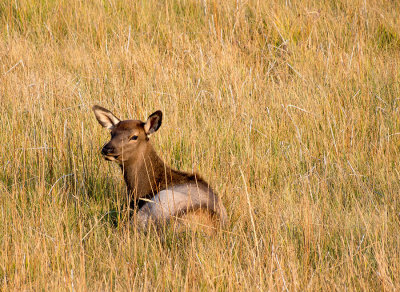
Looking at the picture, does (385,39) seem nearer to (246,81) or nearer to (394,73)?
(394,73)

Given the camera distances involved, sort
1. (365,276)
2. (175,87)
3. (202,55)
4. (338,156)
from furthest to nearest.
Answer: (202,55) → (175,87) → (338,156) → (365,276)

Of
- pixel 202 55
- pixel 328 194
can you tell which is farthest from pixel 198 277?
pixel 202 55

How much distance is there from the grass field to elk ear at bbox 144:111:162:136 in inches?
14.8

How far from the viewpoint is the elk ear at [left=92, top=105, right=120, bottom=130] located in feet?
14.8

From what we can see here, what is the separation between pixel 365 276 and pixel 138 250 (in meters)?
1.47

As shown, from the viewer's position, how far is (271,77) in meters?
6.42

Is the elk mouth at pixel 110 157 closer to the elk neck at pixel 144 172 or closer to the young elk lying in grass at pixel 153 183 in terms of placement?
the young elk lying in grass at pixel 153 183

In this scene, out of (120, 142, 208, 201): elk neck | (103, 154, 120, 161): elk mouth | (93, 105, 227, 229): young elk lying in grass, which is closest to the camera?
(93, 105, 227, 229): young elk lying in grass

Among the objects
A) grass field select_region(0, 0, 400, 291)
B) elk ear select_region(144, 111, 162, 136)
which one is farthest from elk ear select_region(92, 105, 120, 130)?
elk ear select_region(144, 111, 162, 136)

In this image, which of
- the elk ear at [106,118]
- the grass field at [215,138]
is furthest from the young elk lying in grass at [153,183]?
the grass field at [215,138]

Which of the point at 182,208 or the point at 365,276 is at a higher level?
the point at 182,208

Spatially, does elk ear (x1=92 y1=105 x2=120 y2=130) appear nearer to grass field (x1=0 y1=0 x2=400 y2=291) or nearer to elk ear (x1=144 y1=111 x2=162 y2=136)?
grass field (x1=0 y1=0 x2=400 y2=291)

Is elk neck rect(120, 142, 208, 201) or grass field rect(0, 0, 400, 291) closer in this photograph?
grass field rect(0, 0, 400, 291)

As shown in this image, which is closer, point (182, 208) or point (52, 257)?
point (52, 257)
